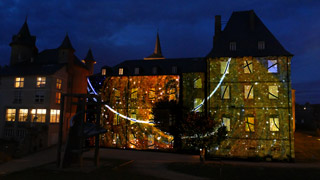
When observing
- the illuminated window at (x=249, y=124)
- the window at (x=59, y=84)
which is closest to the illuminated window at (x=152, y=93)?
the illuminated window at (x=249, y=124)

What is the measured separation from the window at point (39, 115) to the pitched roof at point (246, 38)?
25.7m

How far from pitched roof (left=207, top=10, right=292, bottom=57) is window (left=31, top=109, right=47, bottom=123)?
25.7m

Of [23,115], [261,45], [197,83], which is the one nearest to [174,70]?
[197,83]

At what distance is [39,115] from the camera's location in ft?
114

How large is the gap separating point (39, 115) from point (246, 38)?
3152 cm

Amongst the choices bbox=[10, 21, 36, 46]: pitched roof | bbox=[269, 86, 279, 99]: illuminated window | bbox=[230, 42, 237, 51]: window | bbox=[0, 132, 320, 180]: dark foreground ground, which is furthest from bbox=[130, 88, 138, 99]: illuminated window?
bbox=[10, 21, 36, 46]: pitched roof

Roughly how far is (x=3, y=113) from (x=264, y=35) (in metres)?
40.0

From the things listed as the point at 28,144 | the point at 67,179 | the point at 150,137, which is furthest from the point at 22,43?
the point at 67,179

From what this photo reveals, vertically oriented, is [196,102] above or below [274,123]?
above

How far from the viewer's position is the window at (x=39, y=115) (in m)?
34.6

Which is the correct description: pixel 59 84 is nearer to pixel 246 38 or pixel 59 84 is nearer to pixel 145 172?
pixel 145 172

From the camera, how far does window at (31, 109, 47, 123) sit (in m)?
34.6

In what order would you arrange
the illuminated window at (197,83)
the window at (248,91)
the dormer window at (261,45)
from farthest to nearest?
1. the illuminated window at (197,83)
2. the dormer window at (261,45)
3. the window at (248,91)

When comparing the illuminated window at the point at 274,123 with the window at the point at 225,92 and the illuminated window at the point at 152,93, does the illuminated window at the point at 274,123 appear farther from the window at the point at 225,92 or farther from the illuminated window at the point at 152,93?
the illuminated window at the point at 152,93
